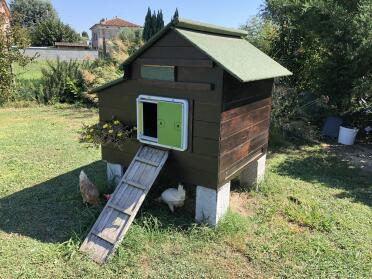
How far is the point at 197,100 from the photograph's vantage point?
384 cm

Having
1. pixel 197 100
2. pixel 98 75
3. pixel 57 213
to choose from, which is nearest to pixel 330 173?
pixel 197 100

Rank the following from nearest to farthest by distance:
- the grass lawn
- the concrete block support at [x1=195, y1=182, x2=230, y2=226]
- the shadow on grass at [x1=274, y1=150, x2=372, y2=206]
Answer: the grass lawn, the concrete block support at [x1=195, y1=182, x2=230, y2=226], the shadow on grass at [x1=274, y1=150, x2=372, y2=206]

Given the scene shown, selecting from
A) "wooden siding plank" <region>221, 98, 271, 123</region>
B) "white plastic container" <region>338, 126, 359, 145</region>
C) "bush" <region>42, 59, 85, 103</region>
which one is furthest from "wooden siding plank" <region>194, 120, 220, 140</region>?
"bush" <region>42, 59, 85, 103</region>

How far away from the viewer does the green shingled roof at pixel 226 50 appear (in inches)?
141

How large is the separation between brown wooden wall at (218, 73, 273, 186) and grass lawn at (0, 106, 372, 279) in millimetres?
704

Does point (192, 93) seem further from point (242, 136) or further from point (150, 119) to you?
point (150, 119)

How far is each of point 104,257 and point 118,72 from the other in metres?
10.8

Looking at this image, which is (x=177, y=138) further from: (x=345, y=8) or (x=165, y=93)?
(x=345, y=8)

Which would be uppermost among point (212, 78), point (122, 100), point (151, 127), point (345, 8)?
point (345, 8)

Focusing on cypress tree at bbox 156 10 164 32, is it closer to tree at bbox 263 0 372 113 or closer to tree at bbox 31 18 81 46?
tree at bbox 263 0 372 113

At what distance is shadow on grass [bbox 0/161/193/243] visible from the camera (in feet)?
13.2

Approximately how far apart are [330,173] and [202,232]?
3598 millimetres

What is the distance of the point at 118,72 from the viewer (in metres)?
13.4

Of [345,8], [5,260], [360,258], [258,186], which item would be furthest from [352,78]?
[5,260]
